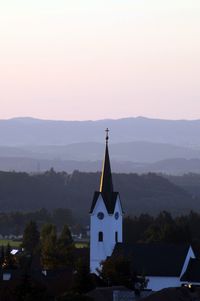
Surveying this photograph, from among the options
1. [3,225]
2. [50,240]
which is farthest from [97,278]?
[3,225]

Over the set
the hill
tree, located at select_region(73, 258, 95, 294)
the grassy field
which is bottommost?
tree, located at select_region(73, 258, 95, 294)

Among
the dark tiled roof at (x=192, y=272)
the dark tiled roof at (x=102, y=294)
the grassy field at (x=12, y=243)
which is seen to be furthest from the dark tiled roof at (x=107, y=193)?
the grassy field at (x=12, y=243)

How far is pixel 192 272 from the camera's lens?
7688cm

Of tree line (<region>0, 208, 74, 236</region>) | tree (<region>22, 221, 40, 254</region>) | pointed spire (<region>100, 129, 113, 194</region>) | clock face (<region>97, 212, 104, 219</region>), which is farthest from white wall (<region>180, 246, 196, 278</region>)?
tree line (<region>0, 208, 74, 236</region>)

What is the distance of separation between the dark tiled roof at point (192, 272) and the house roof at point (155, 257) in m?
0.41

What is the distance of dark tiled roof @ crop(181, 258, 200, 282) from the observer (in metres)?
76.4

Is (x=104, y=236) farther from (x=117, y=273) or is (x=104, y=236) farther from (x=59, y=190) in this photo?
(x=59, y=190)

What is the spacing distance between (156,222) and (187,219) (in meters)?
4.96

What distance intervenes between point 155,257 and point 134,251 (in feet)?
3.95

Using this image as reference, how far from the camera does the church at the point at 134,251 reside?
77.1 metres

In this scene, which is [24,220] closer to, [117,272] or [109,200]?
[109,200]

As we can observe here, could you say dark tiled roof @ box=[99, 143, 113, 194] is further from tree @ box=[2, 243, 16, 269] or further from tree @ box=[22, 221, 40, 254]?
tree @ box=[22, 221, 40, 254]

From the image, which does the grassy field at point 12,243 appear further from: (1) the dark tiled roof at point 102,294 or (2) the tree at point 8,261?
(1) the dark tiled roof at point 102,294

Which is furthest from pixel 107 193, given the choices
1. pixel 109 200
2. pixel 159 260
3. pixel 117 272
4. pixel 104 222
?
pixel 117 272
